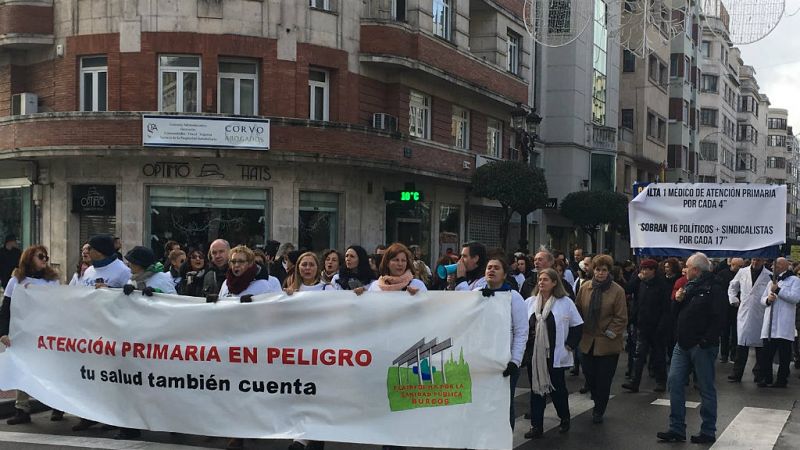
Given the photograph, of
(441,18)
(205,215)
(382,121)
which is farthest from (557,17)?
(205,215)

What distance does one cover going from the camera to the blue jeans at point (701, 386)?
7.96 metres

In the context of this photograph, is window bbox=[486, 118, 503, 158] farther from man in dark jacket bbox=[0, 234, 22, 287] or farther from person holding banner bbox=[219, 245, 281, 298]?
person holding banner bbox=[219, 245, 281, 298]

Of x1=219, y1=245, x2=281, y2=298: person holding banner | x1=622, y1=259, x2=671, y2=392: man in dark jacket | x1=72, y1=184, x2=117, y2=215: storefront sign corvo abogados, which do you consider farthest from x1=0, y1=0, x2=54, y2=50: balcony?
x1=622, y1=259, x2=671, y2=392: man in dark jacket

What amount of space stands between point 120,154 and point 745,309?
1333 centimetres

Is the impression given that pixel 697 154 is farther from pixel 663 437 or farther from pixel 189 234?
pixel 663 437

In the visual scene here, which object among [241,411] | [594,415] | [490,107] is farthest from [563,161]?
[241,411]

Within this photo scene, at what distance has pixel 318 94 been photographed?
70.8 ft

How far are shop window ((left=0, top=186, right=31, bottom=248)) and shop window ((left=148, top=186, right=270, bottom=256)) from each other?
392cm

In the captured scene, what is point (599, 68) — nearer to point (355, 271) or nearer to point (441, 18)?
point (441, 18)

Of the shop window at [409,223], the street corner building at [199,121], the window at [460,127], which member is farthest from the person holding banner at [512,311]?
the window at [460,127]

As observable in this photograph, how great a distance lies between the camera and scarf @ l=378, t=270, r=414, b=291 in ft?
23.7

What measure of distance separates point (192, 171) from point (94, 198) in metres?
2.40

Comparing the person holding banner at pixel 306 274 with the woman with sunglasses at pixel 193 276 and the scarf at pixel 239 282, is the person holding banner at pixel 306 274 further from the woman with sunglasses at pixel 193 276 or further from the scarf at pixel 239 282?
the woman with sunglasses at pixel 193 276

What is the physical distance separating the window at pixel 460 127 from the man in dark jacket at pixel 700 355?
19067 millimetres
